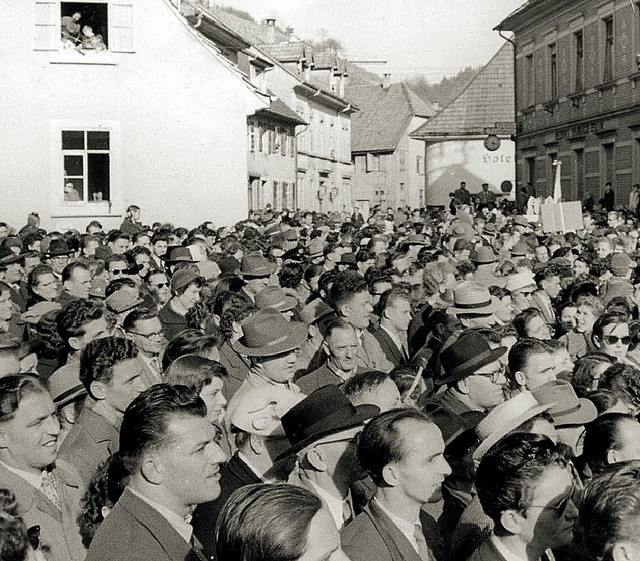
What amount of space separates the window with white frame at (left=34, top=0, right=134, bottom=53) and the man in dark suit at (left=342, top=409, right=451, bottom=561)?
22397mm

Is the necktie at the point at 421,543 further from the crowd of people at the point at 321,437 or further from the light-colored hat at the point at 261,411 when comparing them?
the light-colored hat at the point at 261,411

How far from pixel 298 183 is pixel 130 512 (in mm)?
47439

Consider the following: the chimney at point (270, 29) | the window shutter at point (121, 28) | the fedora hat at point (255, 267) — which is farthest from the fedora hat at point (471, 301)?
the chimney at point (270, 29)

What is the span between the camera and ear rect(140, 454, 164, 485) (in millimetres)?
3828

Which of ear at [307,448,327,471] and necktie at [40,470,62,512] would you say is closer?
ear at [307,448,327,471]

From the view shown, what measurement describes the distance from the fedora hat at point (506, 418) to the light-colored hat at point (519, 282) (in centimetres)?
543

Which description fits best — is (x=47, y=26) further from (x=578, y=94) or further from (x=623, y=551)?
(x=623, y=551)

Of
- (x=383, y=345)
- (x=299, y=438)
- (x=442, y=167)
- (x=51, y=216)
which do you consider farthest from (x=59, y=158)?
(x=442, y=167)

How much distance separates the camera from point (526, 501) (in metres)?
3.83

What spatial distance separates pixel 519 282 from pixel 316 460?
634cm

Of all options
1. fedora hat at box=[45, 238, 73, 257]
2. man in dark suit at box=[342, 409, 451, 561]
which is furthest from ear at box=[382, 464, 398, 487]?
fedora hat at box=[45, 238, 73, 257]

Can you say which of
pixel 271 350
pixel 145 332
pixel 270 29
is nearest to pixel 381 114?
pixel 270 29

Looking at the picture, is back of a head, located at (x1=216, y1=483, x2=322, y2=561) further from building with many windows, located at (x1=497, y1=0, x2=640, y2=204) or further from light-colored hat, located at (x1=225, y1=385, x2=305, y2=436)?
building with many windows, located at (x1=497, y1=0, x2=640, y2=204)

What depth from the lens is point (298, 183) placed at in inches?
2000
